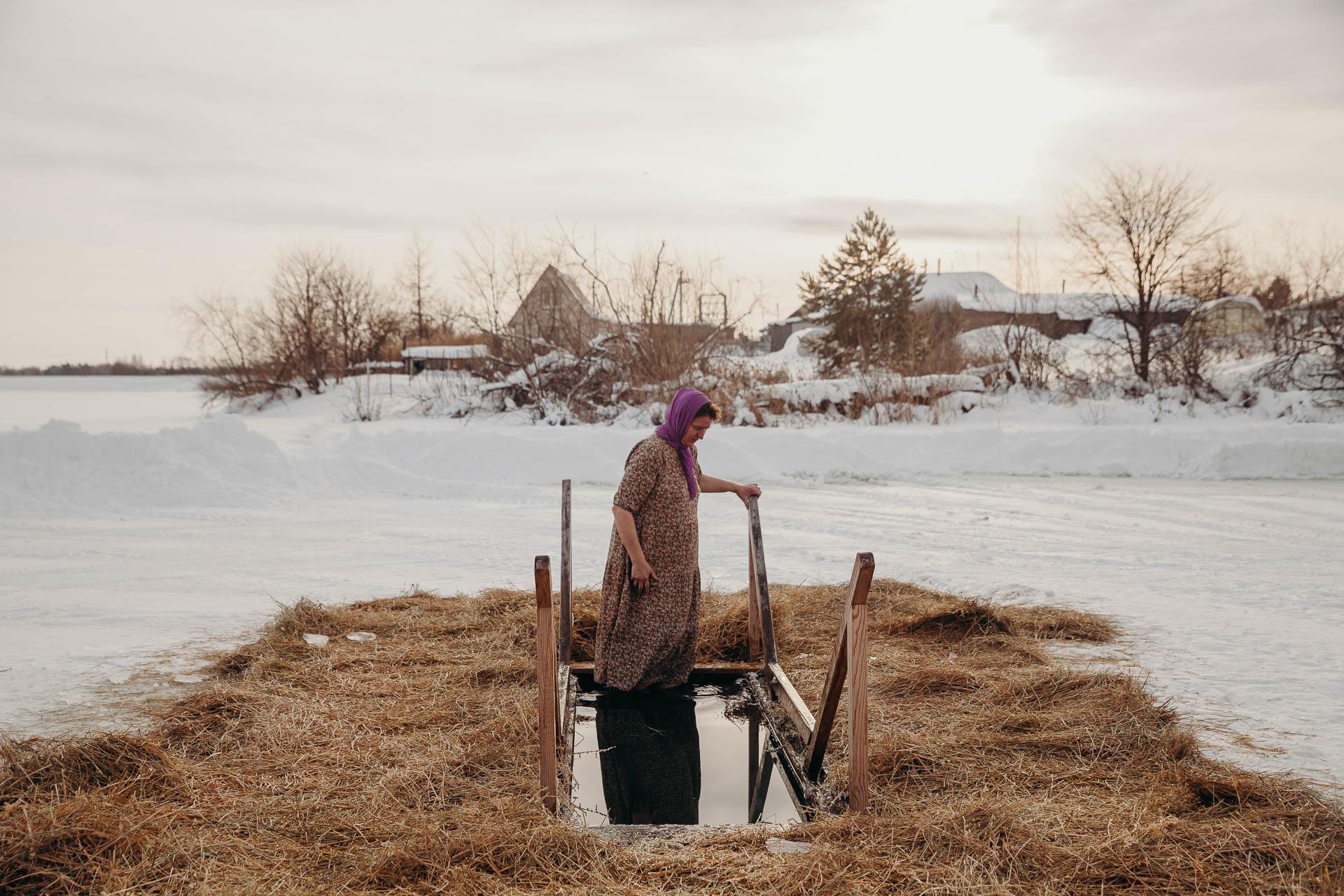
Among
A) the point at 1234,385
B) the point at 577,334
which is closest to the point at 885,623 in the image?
the point at 577,334

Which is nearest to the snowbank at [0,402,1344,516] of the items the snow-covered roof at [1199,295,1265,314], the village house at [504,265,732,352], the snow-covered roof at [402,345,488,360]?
the village house at [504,265,732,352]

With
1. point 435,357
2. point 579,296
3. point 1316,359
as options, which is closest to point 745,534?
point 579,296

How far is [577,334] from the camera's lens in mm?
20094

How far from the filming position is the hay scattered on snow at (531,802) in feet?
10.3

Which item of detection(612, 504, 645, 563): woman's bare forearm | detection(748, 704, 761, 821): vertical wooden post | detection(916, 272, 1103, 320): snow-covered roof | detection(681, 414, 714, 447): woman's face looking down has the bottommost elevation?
detection(748, 704, 761, 821): vertical wooden post

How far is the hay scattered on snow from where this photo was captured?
314 cm

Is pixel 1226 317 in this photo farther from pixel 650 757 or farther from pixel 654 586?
pixel 650 757

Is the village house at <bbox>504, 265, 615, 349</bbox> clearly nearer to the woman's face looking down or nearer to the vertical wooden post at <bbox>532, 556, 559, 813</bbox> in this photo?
the woman's face looking down

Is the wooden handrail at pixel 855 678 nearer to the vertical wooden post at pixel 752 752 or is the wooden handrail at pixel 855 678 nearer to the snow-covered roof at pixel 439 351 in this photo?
the vertical wooden post at pixel 752 752

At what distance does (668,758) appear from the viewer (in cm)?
442

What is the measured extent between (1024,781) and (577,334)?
16.8 meters

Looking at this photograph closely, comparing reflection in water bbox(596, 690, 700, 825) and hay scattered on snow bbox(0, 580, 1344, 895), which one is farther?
reflection in water bbox(596, 690, 700, 825)

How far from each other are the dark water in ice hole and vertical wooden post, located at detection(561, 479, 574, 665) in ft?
0.92

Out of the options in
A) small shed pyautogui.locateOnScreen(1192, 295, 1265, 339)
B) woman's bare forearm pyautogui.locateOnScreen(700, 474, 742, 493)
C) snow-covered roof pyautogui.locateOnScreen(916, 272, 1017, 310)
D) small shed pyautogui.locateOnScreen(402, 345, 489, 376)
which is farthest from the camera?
snow-covered roof pyautogui.locateOnScreen(916, 272, 1017, 310)
